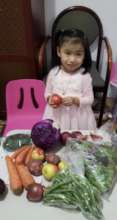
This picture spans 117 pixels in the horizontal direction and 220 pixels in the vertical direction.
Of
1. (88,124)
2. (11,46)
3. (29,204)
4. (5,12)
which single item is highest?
(5,12)

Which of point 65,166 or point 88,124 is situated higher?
point 65,166

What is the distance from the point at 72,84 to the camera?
1.43m

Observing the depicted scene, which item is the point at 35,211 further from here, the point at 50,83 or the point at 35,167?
the point at 50,83

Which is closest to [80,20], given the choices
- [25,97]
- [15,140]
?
[25,97]

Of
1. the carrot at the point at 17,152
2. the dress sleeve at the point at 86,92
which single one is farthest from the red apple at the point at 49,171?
the dress sleeve at the point at 86,92

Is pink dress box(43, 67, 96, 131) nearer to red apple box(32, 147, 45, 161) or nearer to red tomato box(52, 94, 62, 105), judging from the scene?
red tomato box(52, 94, 62, 105)

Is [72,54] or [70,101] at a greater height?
[72,54]

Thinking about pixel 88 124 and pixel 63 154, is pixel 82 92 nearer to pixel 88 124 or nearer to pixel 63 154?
pixel 88 124

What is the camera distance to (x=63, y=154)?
1063 millimetres

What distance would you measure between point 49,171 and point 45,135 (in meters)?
0.16

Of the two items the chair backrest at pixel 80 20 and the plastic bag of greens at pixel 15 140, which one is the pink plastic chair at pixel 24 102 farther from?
the chair backrest at pixel 80 20

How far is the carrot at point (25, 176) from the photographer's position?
0.92 meters

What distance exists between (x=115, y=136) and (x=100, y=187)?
0.29 metres

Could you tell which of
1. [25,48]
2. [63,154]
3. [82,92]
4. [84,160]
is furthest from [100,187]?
[25,48]
